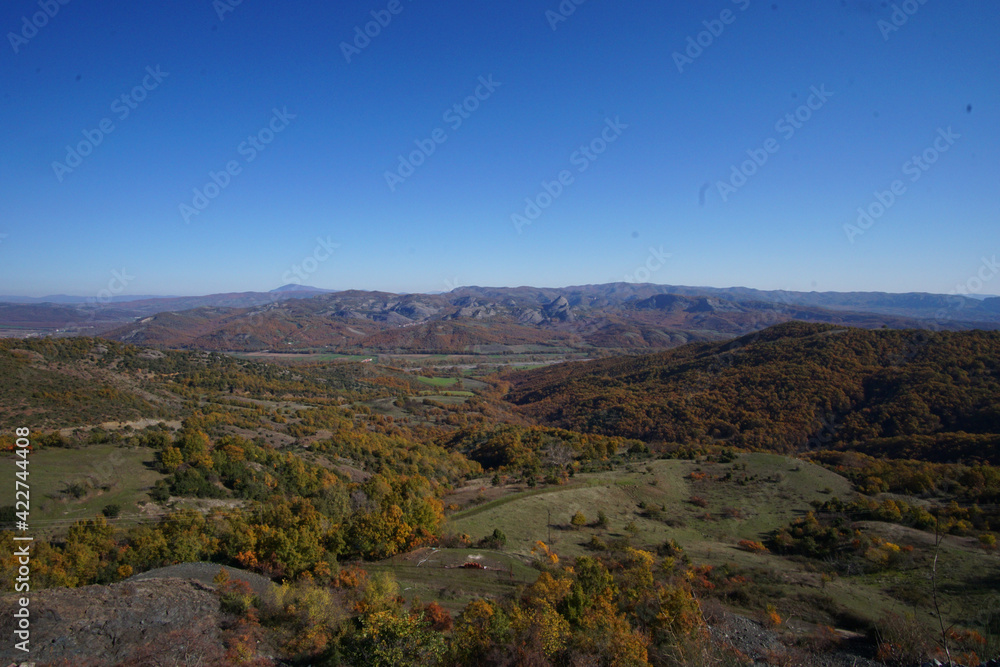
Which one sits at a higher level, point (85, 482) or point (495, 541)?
point (85, 482)

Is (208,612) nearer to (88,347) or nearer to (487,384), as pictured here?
Result: (88,347)

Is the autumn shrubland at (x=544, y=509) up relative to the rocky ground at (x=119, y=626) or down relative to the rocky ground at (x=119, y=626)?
down

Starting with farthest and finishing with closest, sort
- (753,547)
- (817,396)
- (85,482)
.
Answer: (817,396) → (85,482) → (753,547)

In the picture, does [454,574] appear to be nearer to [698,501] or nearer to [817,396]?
[698,501]

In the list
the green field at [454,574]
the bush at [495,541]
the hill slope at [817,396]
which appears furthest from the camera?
the hill slope at [817,396]

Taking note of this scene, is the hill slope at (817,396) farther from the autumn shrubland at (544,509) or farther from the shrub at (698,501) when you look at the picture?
the shrub at (698,501)

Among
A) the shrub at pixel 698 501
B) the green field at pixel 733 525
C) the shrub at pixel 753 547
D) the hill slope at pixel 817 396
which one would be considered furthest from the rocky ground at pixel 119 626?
the hill slope at pixel 817 396

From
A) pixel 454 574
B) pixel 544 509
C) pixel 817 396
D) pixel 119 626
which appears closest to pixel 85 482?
pixel 119 626

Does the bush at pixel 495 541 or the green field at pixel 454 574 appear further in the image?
the bush at pixel 495 541

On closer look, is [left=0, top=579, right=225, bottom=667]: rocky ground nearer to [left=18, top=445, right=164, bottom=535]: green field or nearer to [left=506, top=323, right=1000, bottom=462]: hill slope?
[left=18, top=445, right=164, bottom=535]: green field

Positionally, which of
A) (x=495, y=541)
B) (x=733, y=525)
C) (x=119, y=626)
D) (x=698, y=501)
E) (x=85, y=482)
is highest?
(x=119, y=626)

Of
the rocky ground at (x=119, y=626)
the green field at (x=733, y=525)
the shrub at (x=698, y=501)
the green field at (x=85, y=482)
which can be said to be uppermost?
the rocky ground at (x=119, y=626)

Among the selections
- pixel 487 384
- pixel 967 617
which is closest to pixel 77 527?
pixel 967 617
